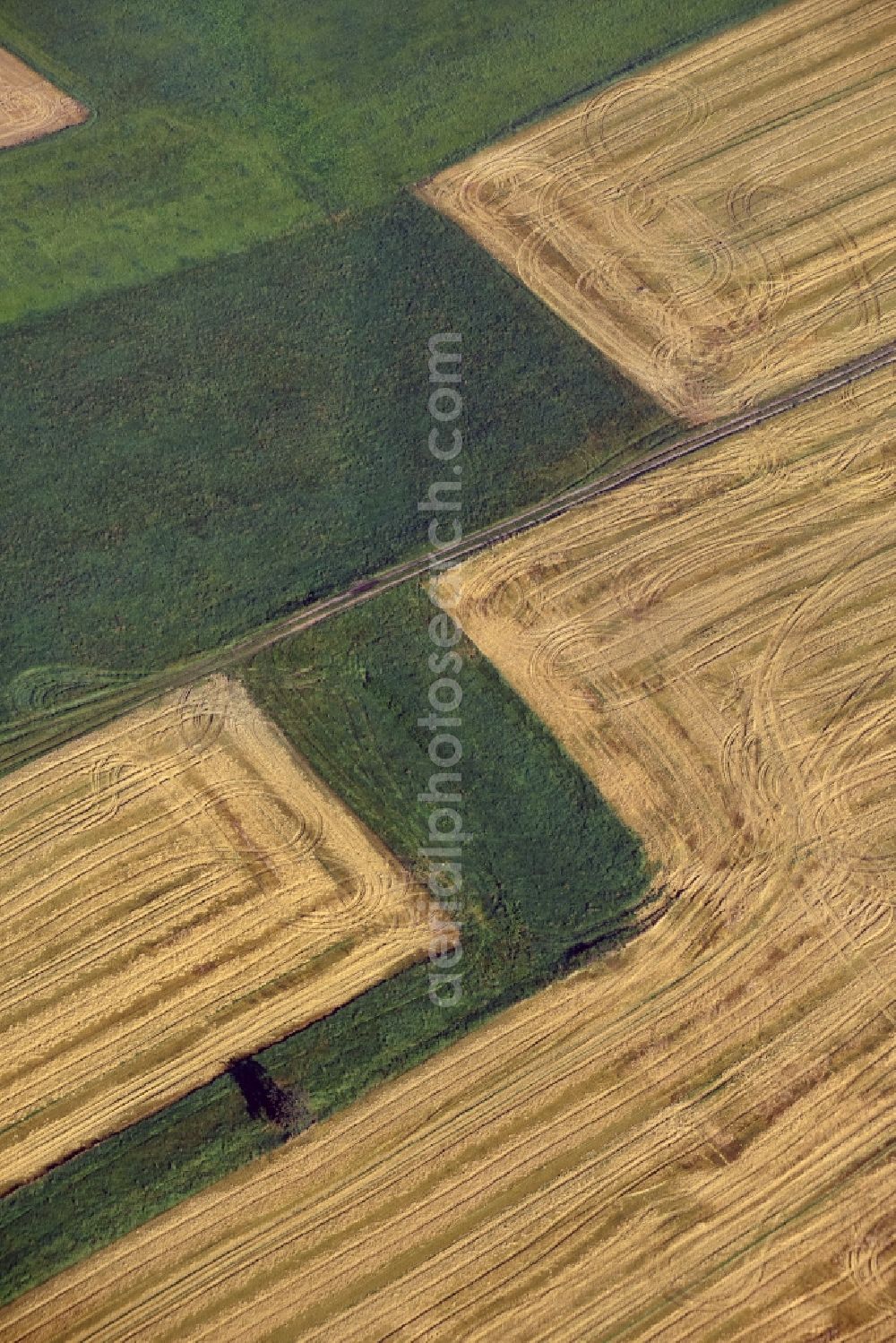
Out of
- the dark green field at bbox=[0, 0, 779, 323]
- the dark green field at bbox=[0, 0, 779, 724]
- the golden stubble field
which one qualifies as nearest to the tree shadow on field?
the golden stubble field

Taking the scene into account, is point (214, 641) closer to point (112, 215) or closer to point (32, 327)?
point (32, 327)

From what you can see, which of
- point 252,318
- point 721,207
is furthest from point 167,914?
point 721,207

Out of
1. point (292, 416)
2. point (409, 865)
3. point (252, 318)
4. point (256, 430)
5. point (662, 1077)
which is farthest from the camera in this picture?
point (252, 318)

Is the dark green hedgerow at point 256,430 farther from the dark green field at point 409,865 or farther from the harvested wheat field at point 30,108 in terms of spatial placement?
the harvested wheat field at point 30,108

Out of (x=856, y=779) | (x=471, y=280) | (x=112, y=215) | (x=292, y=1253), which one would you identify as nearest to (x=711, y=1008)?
(x=856, y=779)

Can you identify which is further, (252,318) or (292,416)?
(252,318)

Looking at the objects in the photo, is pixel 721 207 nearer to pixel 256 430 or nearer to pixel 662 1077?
pixel 256 430
